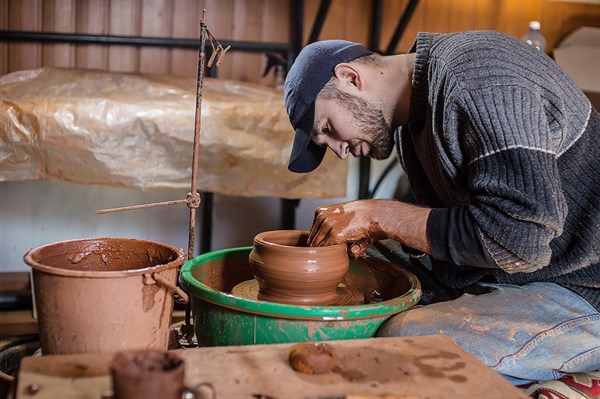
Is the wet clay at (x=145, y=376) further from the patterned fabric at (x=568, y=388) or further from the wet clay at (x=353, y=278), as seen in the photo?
the patterned fabric at (x=568, y=388)

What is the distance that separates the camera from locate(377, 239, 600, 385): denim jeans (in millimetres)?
1809

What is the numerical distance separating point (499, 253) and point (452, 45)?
652mm

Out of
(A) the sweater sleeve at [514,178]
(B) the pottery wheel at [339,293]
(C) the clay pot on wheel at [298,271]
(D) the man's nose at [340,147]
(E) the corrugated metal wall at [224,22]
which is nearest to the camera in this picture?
(A) the sweater sleeve at [514,178]

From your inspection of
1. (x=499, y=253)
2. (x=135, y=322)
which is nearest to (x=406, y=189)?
(x=499, y=253)

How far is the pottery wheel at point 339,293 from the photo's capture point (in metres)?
2.04

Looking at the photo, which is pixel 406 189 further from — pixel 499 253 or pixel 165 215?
pixel 499 253

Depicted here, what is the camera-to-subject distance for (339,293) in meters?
2.13

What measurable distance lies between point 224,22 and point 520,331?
3.08 m

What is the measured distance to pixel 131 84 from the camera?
10.8 ft

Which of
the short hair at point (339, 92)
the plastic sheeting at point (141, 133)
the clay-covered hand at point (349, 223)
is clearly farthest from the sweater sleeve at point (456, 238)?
the plastic sheeting at point (141, 133)

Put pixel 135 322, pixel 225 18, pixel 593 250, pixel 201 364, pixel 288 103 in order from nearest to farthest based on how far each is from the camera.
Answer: pixel 201 364
pixel 135 322
pixel 593 250
pixel 288 103
pixel 225 18

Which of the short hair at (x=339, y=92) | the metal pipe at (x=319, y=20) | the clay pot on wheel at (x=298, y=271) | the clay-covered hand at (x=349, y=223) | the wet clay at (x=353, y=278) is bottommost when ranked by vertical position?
the wet clay at (x=353, y=278)

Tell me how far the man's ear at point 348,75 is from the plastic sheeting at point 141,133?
4.04 ft

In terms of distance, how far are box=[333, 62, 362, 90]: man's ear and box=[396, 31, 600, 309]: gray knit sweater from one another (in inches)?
7.4
